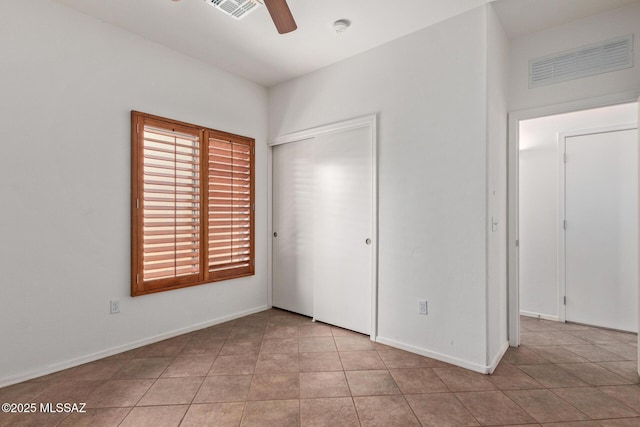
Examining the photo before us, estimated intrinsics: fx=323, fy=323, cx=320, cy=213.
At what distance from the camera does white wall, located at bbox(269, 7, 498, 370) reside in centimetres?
245

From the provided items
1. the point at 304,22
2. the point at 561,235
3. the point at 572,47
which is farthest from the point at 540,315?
the point at 304,22

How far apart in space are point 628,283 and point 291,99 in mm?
3977

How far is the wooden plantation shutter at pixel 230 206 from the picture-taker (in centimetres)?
345

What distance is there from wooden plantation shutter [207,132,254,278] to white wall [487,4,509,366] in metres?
2.52

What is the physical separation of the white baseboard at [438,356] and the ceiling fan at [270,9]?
2584mm

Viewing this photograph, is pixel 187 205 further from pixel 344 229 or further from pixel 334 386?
pixel 334 386

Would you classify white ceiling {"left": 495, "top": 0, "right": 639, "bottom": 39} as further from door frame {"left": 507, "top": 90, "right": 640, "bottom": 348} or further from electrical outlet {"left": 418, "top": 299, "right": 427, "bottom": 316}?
electrical outlet {"left": 418, "top": 299, "right": 427, "bottom": 316}

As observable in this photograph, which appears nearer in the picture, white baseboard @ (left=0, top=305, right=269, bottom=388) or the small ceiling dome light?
white baseboard @ (left=0, top=305, right=269, bottom=388)

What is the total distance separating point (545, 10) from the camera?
8.22 ft

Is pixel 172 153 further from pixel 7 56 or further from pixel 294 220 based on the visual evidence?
pixel 294 220

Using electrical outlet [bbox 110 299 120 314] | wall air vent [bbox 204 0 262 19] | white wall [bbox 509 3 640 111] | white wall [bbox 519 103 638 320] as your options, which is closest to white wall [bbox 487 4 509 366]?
white wall [bbox 509 3 640 111]

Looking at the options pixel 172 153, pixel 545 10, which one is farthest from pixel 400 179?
pixel 172 153

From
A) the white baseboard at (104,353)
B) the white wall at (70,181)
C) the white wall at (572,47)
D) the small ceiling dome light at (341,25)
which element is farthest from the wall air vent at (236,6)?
the white baseboard at (104,353)

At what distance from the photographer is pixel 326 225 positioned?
348cm
